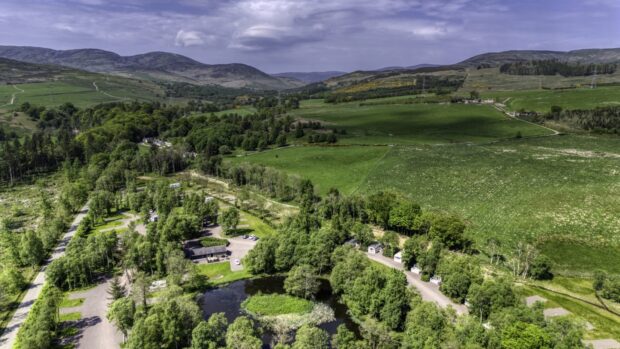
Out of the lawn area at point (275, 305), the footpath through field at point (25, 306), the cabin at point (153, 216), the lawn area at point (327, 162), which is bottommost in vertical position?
the lawn area at point (275, 305)

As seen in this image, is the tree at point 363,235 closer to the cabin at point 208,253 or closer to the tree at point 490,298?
the tree at point 490,298

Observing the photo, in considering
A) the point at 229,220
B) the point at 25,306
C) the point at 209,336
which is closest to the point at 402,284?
the point at 209,336

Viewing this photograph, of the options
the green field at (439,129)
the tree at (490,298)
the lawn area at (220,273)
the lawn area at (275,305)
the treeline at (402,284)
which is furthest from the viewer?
the green field at (439,129)

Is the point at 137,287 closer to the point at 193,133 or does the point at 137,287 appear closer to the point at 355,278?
the point at 355,278

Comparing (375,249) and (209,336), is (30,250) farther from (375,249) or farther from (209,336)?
(375,249)

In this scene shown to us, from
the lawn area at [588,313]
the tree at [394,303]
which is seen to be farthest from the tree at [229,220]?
the lawn area at [588,313]

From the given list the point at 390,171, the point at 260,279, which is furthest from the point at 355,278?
the point at 390,171

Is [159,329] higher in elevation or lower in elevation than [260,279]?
higher
